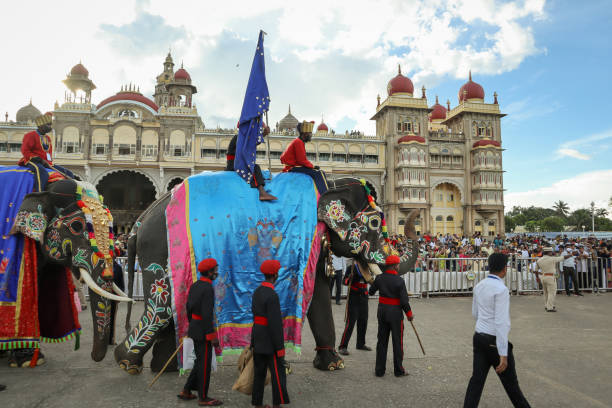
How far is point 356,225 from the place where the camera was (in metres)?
4.32

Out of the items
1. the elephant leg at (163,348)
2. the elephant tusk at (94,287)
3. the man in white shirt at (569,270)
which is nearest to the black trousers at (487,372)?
the elephant leg at (163,348)

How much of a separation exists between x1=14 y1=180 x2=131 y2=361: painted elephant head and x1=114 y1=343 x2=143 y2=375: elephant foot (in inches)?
7.5

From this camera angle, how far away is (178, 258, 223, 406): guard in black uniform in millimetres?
3314

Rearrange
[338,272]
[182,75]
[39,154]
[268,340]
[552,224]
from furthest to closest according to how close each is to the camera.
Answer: [552,224] < [182,75] < [338,272] < [39,154] < [268,340]

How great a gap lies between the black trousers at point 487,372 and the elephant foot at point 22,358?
4592 millimetres

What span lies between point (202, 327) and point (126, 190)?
104 feet

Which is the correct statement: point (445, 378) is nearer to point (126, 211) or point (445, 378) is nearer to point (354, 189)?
point (354, 189)

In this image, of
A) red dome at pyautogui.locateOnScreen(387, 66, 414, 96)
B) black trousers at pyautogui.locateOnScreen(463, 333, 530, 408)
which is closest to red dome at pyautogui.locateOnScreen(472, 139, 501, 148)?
red dome at pyautogui.locateOnScreen(387, 66, 414, 96)

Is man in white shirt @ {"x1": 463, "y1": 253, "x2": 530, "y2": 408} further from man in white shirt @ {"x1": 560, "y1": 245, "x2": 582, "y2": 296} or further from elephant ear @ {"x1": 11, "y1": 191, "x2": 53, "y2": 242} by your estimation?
man in white shirt @ {"x1": 560, "y1": 245, "x2": 582, "y2": 296}

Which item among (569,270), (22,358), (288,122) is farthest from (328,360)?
(288,122)

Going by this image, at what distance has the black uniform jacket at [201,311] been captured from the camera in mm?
3311

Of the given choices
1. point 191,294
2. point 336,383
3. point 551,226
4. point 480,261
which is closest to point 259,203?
point 191,294

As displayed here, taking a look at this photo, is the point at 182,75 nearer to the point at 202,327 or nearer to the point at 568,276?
the point at 568,276

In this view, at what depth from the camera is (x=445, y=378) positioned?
4129mm
